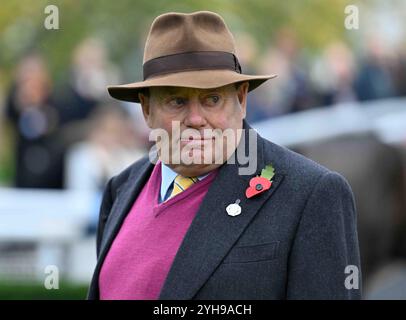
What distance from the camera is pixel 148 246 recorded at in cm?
338

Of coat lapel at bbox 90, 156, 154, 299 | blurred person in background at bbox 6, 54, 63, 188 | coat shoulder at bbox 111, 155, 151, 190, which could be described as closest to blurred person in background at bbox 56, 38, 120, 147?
blurred person in background at bbox 6, 54, 63, 188

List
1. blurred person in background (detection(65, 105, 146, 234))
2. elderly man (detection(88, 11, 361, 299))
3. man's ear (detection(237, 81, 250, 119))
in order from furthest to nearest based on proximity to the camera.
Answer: blurred person in background (detection(65, 105, 146, 234)), man's ear (detection(237, 81, 250, 119)), elderly man (detection(88, 11, 361, 299))

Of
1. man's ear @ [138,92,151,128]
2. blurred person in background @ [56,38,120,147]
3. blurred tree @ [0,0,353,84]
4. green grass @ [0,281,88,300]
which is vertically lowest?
man's ear @ [138,92,151,128]

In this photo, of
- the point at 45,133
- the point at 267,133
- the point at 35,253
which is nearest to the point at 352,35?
the point at 267,133

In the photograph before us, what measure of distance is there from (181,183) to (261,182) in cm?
31

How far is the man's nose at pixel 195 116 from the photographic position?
3.34m

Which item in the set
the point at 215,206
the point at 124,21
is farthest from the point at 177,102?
the point at 124,21

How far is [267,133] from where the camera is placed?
30.9 ft

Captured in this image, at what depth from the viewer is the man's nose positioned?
131 inches

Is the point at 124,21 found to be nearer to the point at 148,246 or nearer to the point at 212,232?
→ the point at 148,246

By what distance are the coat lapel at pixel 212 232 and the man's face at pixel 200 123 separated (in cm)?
8

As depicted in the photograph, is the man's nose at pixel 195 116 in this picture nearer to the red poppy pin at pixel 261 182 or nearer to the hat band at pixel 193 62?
the hat band at pixel 193 62

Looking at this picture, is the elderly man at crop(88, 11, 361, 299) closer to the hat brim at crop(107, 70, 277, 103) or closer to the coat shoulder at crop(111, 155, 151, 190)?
the hat brim at crop(107, 70, 277, 103)
